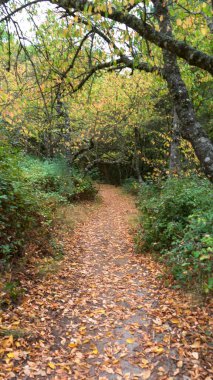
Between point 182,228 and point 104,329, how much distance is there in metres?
2.89

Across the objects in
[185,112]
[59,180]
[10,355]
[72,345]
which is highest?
[185,112]

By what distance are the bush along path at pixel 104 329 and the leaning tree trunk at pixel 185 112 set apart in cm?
228

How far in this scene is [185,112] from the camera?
409cm

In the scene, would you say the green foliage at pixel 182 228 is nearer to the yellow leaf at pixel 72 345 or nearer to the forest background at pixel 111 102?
the forest background at pixel 111 102

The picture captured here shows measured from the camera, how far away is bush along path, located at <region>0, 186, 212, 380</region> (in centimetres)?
345

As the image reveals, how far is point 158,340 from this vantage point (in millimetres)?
3971

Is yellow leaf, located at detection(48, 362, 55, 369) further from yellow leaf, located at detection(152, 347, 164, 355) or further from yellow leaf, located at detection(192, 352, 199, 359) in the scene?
yellow leaf, located at detection(192, 352, 199, 359)

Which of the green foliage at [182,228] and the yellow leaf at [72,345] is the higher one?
the green foliage at [182,228]

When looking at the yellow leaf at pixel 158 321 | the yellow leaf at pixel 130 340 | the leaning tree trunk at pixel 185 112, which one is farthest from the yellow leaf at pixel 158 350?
the leaning tree trunk at pixel 185 112

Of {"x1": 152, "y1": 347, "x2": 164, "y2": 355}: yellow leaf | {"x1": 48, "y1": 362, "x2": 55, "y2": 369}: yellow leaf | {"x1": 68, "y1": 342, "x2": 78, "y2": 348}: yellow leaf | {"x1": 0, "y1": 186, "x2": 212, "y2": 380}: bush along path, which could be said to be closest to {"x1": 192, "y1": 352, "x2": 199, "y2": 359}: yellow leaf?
{"x1": 0, "y1": 186, "x2": 212, "y2": 380}: bush along path

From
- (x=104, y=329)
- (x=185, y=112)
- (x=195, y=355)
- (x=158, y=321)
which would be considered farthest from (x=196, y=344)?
(x=185, y=112)

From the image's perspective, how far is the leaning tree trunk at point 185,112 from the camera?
153 inches

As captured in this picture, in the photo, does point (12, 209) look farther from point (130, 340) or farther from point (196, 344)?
point (196, 344)

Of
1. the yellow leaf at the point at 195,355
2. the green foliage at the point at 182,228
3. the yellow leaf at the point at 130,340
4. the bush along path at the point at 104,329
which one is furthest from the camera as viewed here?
the green foliage at the point at 182,228
